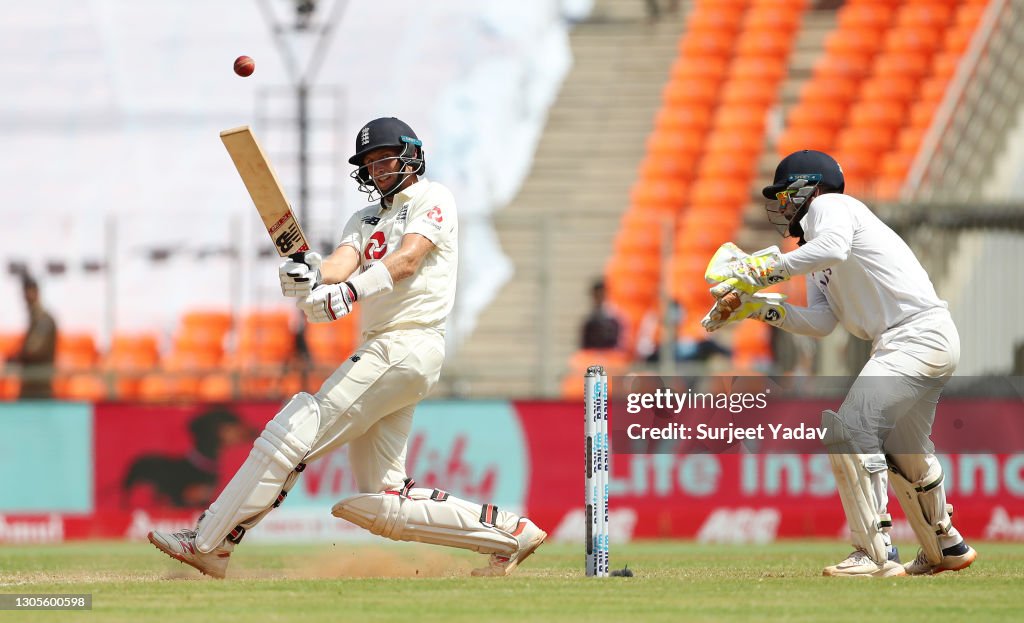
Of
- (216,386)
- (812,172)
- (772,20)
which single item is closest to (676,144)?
(772,20)

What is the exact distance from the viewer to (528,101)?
25.9 m

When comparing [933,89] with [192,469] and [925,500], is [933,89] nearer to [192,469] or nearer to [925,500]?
[192,469]

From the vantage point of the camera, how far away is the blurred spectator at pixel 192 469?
15578 mm

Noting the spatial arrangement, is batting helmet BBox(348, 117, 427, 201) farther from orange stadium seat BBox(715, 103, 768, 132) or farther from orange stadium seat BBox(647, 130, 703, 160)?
orange stadium seat BBox(715, 103, 768, 132)

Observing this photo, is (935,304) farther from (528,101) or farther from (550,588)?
(528,101)

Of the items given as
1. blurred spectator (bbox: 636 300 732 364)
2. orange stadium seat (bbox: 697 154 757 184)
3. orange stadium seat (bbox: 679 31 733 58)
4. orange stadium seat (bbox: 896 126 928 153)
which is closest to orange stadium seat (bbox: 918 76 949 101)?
orange stadium seat (bbox: 896 126 928 153)

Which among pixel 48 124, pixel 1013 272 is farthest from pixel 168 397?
pixel 48 124

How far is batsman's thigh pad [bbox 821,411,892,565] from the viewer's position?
8445mm

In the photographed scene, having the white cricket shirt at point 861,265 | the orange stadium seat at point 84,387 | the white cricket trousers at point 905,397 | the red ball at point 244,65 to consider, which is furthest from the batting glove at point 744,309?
the orange stadium seat at point 84,387

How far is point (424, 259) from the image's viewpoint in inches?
345

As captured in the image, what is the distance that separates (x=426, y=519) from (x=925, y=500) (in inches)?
101

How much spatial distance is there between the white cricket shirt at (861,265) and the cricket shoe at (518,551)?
197 cm

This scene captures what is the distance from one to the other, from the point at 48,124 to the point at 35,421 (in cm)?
1508

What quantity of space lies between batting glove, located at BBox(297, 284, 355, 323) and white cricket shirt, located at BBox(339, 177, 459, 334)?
409 millimetres
